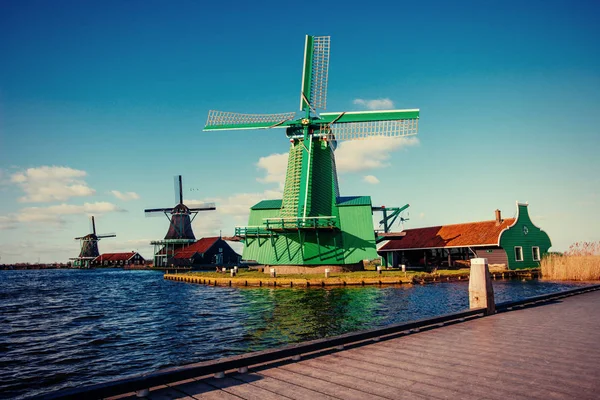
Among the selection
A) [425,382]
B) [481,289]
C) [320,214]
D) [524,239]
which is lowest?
[425,382]

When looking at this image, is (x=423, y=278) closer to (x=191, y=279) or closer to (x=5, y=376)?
(x=191, y=279)

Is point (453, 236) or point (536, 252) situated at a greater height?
point (453, 236)

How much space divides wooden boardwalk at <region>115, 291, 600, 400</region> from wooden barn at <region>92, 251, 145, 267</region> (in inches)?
4203

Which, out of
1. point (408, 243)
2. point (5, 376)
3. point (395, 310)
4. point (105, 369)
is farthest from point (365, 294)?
point (408, 243)

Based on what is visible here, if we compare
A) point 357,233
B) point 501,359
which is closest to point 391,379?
point 501,359

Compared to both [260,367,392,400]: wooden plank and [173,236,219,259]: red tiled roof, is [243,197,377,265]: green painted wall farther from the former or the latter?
[173,236,219,259]: red tiled roof

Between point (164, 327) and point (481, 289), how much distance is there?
11.3 meters

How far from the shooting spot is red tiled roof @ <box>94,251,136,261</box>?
10438cm

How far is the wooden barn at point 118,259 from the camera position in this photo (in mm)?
103306

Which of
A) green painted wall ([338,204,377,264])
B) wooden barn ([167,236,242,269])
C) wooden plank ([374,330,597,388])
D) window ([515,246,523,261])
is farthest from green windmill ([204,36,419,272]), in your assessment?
wooden barn ([167,236,242,269])

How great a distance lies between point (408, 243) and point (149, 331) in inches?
1350

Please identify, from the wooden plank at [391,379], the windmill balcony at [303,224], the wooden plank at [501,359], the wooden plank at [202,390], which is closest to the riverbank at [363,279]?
the windmill balcony at [303,224]

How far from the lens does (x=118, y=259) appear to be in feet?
349

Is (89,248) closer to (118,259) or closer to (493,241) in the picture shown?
(118,259)
